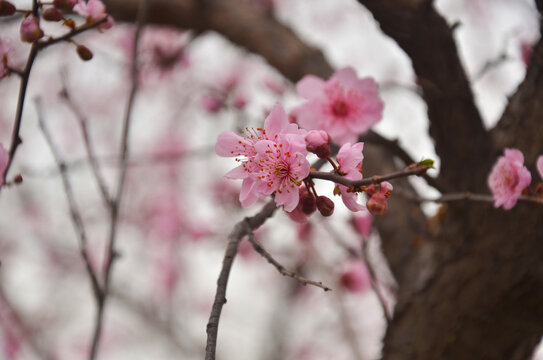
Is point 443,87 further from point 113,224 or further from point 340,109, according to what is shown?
point 113,224

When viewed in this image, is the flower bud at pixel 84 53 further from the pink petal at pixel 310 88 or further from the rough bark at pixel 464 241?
the rough bark at pixel 464 241

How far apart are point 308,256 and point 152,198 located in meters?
3.21

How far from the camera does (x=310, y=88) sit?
1.25 meters

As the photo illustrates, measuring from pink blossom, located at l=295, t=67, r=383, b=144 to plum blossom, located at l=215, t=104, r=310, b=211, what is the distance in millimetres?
473

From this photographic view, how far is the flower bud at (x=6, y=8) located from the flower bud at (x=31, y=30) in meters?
0.08

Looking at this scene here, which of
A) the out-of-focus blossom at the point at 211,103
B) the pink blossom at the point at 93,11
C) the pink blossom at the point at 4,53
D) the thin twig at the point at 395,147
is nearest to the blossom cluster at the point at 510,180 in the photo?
the thin twig at the point at 395,147

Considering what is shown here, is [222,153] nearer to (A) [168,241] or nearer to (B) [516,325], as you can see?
(B) [516,325]

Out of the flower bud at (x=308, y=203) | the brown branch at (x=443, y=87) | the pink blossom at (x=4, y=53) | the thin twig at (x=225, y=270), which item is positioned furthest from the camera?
the brown branch at (x=443, y=87)

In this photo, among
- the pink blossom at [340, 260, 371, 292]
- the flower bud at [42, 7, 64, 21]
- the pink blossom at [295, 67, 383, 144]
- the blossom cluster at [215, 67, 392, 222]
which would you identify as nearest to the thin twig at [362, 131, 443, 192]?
the pink blossom at [295, 67, 383, 144]

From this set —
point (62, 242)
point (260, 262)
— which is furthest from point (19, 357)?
point (260, 262)

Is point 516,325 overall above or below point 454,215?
below

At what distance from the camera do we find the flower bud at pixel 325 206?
73cm

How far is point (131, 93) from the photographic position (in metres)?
1.39

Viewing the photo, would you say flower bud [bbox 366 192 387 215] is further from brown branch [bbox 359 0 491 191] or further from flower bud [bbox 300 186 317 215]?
brown branch [bbox 359 0 491 191]
